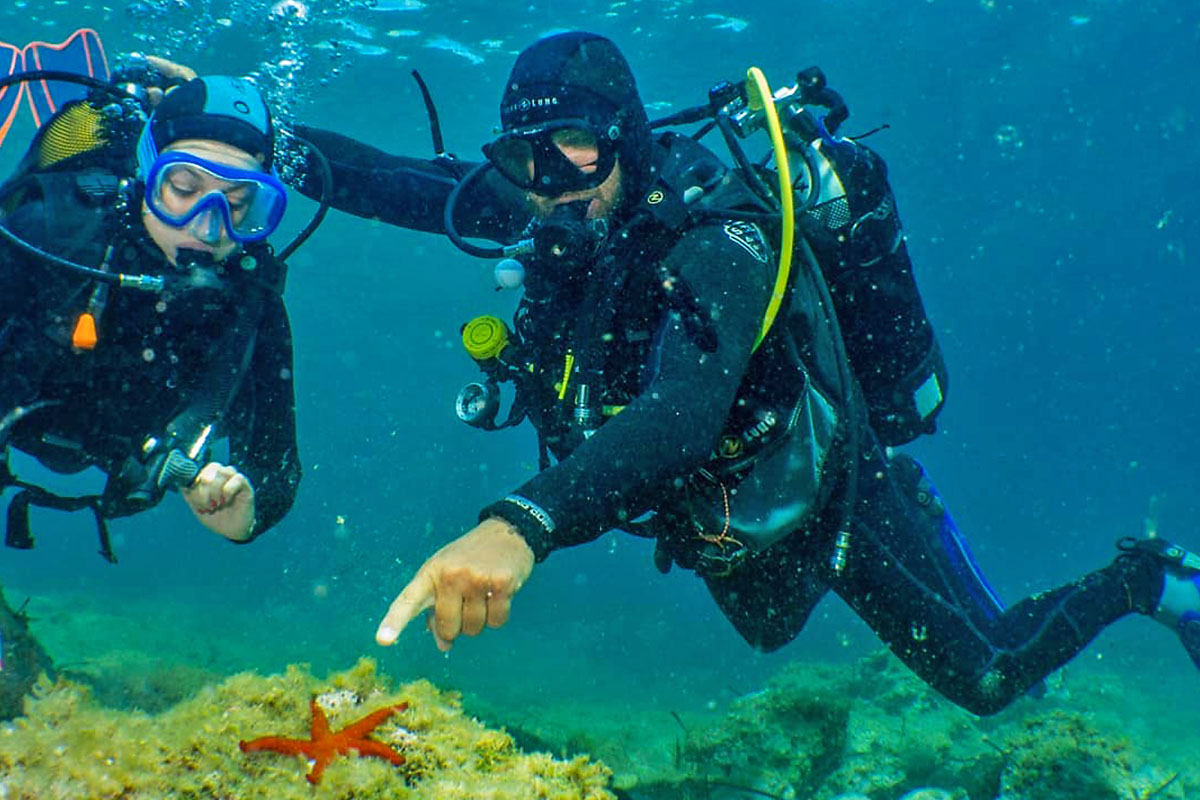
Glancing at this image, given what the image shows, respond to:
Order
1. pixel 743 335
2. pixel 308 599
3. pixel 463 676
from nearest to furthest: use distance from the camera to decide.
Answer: pixel 743 335 < pixel 463 676 < pixel 308 599

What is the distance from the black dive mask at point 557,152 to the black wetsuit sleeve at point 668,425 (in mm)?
844

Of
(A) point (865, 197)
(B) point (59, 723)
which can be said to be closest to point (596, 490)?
(B) point (59, 723)

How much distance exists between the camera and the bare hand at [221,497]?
3.31 meters

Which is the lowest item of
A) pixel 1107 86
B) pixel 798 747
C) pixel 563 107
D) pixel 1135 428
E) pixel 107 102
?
pixel 798 747

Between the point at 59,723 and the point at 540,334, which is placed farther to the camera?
the point at 540,334

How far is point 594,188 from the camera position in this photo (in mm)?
3723

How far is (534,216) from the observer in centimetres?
402


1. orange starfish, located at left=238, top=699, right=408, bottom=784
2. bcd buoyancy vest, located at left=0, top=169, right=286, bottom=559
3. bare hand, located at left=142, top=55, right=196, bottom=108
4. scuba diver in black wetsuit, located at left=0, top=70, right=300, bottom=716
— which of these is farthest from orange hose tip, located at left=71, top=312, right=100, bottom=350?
orange starfish, located at left=238, top=699, right=408, bottom=784

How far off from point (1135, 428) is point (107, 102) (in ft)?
347

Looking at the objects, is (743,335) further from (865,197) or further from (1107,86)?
(1107,86)

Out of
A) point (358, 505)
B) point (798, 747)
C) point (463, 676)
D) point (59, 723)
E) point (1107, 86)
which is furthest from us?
point (358, 505)

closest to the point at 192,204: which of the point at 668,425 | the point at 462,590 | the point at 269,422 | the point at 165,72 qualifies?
the point at 269,422

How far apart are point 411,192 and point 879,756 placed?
22.1ft

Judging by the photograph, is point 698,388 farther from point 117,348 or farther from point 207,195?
point 117,348
